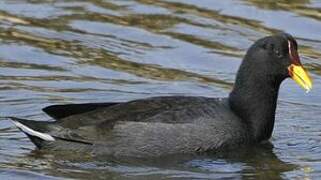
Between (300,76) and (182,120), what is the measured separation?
1.06 meters

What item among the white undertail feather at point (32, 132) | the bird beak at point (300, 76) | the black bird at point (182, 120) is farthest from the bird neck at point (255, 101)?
the white undertail feather at point (32, 132)

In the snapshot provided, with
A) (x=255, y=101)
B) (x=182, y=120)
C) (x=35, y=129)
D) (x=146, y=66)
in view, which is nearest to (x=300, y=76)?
(x=255, y=101)

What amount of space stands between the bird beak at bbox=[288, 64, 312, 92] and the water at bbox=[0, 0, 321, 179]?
0.56m

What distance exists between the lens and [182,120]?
1016 cm

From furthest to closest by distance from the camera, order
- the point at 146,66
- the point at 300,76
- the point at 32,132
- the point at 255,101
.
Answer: the point at 146,66
the point at 255,101
the point at 300,76
the point at 32,132

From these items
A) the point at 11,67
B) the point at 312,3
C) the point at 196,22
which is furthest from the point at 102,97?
the point at 312,3

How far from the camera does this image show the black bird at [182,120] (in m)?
10.1

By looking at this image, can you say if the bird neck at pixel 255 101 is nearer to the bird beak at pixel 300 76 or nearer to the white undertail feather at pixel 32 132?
the bird beak at pixel 300 76

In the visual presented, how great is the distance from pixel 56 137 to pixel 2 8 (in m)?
4.77

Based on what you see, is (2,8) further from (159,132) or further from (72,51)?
(159,132)

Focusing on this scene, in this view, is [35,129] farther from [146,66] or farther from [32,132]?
[146,66]

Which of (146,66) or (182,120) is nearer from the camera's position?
(182,120)

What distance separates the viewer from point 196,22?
14305mm

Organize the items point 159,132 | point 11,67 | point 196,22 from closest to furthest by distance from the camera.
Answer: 1. point 159,132
2. point 11,67
3. point 196,22
